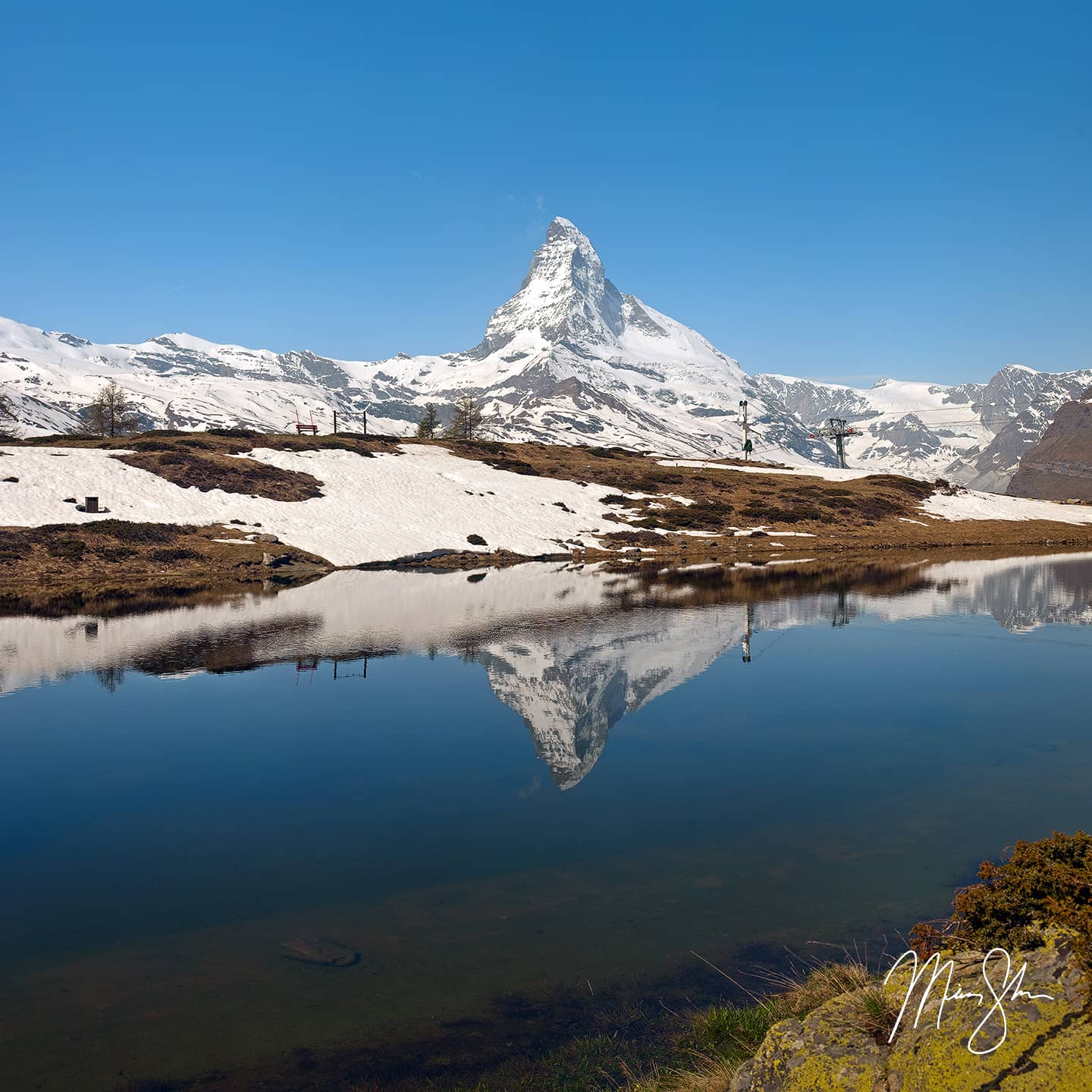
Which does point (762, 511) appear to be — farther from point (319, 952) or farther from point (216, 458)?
point (319, 952)

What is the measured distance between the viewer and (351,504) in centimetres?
8875

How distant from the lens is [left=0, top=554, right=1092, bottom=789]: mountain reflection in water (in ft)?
92.7

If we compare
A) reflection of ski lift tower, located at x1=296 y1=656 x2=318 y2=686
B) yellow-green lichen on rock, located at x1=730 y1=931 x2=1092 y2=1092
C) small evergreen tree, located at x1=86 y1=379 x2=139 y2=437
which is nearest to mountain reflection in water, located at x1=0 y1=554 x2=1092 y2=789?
reflection of ski lift tower, located at x1=296 y1=656 x2=318 y2=686

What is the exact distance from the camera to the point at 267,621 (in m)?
42.5

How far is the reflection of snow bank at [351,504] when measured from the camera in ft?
249

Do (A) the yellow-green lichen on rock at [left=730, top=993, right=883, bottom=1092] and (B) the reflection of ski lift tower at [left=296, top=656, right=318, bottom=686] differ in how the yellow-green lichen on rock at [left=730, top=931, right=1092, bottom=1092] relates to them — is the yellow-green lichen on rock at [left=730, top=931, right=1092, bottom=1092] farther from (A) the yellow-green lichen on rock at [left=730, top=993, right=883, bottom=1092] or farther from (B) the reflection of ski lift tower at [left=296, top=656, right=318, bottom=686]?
(B) the reflection of ski lift tower at [left=296, top=656, right=318, bottom=686]

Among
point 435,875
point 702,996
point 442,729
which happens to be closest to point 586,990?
point 702,996

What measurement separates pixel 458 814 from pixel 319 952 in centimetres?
523

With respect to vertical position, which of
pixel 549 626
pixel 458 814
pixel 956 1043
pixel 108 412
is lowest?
pixel 458 814

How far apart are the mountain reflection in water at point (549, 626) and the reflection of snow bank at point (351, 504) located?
16268 millimetres

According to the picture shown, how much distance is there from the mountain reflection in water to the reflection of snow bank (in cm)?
1627

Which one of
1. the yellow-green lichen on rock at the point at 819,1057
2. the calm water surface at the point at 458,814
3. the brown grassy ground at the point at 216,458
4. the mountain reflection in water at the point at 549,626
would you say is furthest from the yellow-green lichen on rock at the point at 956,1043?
the brown grassy ground at the point at 216,458

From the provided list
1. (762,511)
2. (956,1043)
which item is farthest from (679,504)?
(956,1043)

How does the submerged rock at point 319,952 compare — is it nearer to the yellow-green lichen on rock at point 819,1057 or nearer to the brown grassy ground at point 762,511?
the yellow-green lichen on rock at point 819,1057
